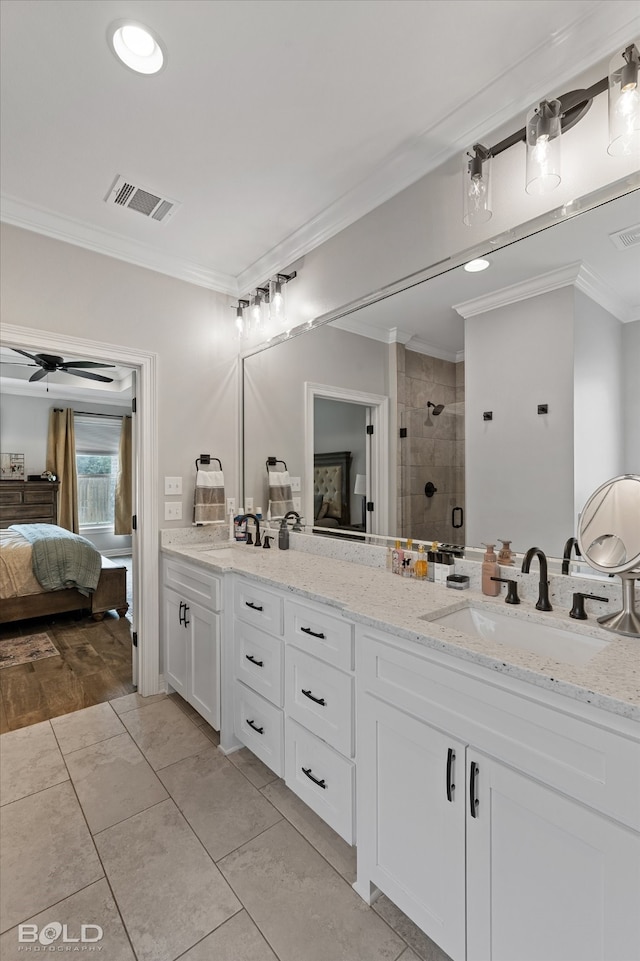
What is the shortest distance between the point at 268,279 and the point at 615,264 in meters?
2.01

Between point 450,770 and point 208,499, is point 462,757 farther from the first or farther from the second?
point 208,499

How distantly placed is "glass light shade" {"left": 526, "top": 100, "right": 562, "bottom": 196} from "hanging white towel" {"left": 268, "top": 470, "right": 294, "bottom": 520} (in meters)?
1.87

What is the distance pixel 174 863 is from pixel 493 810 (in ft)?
3.90

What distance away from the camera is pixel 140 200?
2221 mm

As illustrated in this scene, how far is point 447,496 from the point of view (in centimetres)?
183

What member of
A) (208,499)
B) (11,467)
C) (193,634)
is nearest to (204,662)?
(193,634)

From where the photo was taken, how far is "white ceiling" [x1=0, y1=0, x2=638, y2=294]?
1346 millimetres

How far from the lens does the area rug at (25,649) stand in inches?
129

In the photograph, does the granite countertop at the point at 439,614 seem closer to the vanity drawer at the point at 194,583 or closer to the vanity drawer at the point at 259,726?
the vanity drawer at the point at 194,583

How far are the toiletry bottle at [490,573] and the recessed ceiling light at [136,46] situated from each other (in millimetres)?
2017

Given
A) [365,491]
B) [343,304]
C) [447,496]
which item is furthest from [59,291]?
[447,496]

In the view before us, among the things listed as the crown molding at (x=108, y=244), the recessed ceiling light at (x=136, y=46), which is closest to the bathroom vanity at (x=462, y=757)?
the recessed ceiling light at (x=136, y=46)

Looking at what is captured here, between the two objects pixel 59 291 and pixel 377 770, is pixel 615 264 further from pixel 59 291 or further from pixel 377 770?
pixel 59 291

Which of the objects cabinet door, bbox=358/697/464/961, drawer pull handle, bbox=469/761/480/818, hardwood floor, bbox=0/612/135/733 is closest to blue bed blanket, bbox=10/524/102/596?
hardwood floor, bbox=0/612/135/733
